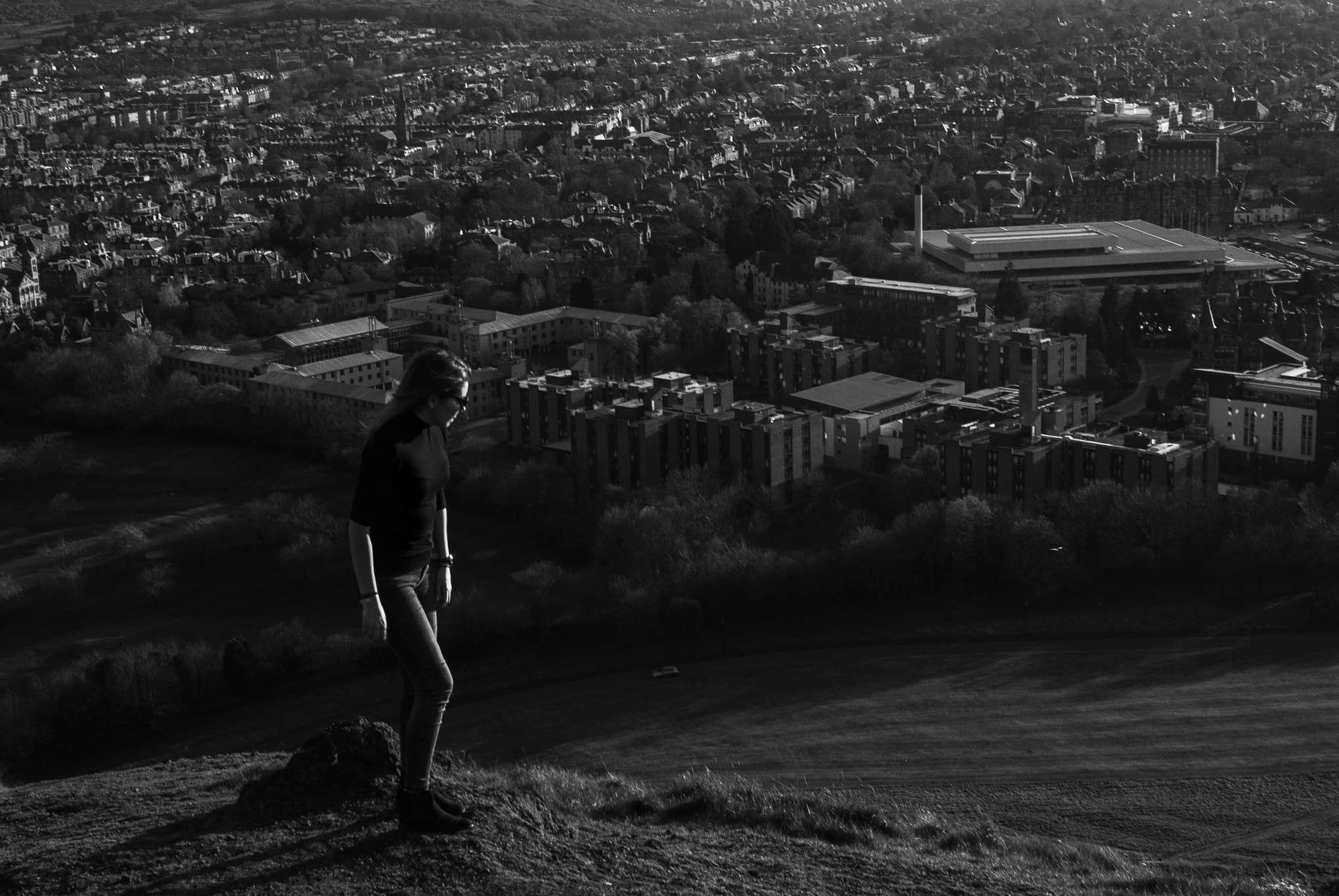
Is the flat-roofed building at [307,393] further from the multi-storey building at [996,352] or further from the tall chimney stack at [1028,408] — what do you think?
the tall chimney stack at [1028,408]

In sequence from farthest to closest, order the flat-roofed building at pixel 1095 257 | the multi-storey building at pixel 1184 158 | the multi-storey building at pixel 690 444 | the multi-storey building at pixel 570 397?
the multi-storey building at pixel 1184 158 → the flat-roofed building at pixel 1095 257 → the multi-storey building at pixel 570 397 → the multi-storey building at pixel 690 444

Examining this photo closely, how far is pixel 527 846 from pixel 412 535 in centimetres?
59

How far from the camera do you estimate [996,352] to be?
12.5 metres

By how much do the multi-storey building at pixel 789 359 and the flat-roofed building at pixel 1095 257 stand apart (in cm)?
338

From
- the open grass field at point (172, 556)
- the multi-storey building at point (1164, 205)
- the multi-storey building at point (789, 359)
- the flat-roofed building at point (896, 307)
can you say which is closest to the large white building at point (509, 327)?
the multi-storey building at point (789, 359)

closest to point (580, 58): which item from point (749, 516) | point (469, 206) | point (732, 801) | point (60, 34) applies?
point (60, 34)

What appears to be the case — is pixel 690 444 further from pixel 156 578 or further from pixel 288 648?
pixel 288 648

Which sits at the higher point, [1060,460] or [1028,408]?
[1028,408]

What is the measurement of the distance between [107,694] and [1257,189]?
18272 millimetres

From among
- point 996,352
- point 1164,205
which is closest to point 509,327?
point 996,352

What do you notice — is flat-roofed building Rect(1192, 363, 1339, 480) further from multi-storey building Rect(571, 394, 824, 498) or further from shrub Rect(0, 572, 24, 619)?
shrub Rect(0, 572, 24, 619)

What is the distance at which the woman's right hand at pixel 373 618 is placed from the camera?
8.70ft

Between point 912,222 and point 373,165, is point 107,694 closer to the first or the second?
point 912,222

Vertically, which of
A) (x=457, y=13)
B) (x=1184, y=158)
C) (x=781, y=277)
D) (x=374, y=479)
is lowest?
(x=781, y=277)
